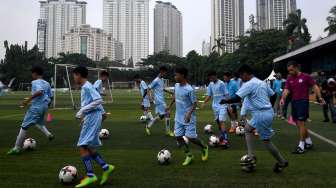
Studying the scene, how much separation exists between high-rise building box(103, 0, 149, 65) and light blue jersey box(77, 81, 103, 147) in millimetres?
139780

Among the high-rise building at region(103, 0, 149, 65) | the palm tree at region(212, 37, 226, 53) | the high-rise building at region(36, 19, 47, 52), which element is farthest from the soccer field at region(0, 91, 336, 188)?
the high-rise building at region(36, 19, 47, 52)

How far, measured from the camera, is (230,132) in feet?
41.0

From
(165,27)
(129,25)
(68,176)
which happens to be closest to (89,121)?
(68,176)

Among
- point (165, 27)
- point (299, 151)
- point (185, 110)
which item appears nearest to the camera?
point (185, 110)

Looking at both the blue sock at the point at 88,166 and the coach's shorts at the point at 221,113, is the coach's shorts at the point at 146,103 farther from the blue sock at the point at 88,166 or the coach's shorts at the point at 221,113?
the blue sock at the point at 88,166

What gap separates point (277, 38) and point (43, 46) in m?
110

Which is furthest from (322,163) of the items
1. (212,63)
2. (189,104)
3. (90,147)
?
(212,63)

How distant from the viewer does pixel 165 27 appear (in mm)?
151000

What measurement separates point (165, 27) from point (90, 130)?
147 m

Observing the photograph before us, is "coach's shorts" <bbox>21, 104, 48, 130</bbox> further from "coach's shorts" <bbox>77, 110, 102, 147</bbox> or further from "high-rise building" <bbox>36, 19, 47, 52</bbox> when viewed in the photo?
"high-rise building" <bbox>36, 19, 47, 52</bbox>

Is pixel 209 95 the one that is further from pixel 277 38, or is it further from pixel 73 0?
pixel 73 0

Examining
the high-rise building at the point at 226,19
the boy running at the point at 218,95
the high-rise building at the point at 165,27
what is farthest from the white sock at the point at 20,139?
the high-rise building at the point at 165,27

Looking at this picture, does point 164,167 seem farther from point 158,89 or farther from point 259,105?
point 158,89

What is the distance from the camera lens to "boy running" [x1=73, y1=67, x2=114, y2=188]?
5.95 m
